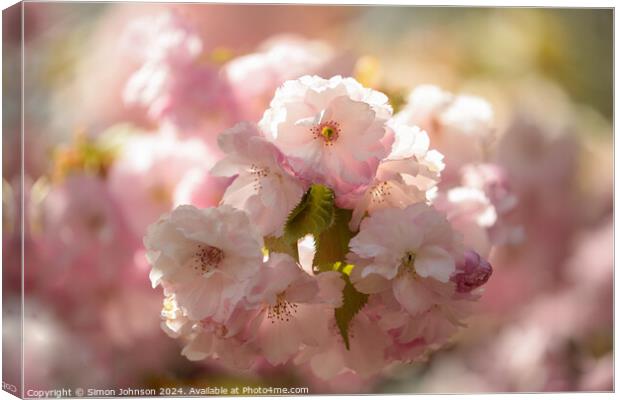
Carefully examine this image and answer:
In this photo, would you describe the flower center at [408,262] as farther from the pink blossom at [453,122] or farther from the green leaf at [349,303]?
the pink blossom at [453,122]

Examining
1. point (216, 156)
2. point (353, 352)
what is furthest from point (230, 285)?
point (216, 156)

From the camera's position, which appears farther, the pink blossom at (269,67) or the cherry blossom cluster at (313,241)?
the pink blossom at (269,67)

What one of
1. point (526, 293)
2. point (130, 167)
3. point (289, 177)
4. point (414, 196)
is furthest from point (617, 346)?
point (130, 167)

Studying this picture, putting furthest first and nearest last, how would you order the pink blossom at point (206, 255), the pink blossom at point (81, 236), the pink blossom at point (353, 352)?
the pink blossom at point (81, 236)
the pink blossom at point (353, 352)
the pink blossom at point (206, 255)

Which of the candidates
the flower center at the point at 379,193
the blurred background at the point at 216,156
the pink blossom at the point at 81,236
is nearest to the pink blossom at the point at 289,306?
the flower center at the point at 379,193

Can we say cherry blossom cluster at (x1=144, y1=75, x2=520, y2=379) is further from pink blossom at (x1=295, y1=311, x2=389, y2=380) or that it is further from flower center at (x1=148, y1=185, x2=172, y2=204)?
flower center at (x1=148, y1=185, x2=172, y2=204)

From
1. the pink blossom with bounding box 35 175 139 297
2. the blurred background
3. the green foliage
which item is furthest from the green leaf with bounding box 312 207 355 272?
the pink blossom with bounding box 35 175 139 297

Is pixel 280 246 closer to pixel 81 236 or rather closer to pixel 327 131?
pixel 327 131
